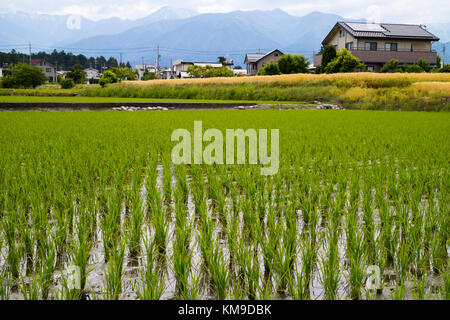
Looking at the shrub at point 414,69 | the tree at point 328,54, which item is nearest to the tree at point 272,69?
the tree at point 328,54

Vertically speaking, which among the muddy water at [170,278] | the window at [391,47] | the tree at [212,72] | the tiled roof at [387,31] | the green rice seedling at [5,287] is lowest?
the muddy water at [170,278]

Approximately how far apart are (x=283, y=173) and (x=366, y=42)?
Answer: 121 ft

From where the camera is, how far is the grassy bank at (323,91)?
19266 mm

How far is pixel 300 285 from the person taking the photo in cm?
193

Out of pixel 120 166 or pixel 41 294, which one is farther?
pixel 120 166

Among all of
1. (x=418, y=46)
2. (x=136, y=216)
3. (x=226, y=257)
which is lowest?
(x=226, y=257)

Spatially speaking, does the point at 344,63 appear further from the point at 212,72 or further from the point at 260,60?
the point at 260,60

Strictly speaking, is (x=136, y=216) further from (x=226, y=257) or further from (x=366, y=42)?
(x=366, y=42)

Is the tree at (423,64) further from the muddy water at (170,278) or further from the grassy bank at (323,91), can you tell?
the muddy water at (170,278)

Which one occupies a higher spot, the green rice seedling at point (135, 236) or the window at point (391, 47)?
the window at point (391, 47)

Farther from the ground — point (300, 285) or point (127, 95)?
point (127, 95)

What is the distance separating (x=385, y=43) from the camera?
125 ft

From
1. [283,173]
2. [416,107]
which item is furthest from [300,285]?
[416,107]

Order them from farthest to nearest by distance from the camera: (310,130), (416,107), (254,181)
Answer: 1. (416,107)
2. (310,130)
3. (254,181)
